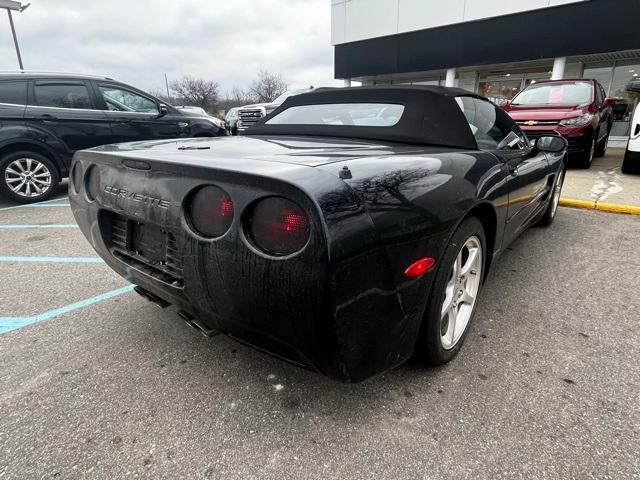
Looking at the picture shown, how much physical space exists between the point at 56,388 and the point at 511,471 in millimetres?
1969

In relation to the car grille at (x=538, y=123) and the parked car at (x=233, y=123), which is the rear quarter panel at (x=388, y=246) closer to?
the car grille at (x=538, y=123)

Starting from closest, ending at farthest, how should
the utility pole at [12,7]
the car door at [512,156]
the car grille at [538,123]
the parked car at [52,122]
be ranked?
the car door at [512,156] < the parked car at [52,122] < the car grille at [538,123] < the utility pole at [12,7]

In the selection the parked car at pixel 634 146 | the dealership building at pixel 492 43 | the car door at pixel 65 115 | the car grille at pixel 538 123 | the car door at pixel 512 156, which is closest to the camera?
the car door at pixel 512 156

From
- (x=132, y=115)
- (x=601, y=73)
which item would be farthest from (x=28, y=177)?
(x=601, y=73)

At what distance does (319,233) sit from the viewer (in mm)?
1141

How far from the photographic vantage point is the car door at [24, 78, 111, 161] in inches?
217

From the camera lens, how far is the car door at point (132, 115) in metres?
6.12

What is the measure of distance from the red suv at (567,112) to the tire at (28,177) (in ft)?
25.8

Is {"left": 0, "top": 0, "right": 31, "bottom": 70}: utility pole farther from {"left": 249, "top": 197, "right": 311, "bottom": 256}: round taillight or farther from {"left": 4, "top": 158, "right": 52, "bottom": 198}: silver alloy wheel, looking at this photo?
{"left": 249, "top": 197, "right": 311, "bottom": 256}: round taillight

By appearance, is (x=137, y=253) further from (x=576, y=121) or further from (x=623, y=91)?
(x=623, y=91)

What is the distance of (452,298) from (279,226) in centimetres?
108

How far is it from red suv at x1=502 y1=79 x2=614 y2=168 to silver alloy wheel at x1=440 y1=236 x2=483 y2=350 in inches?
233

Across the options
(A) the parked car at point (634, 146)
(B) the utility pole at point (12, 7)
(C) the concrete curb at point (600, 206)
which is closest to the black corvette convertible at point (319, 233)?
(C) the concrete curb at point (600, 206)

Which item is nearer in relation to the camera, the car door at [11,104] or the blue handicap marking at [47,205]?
the car door at [11,104]
